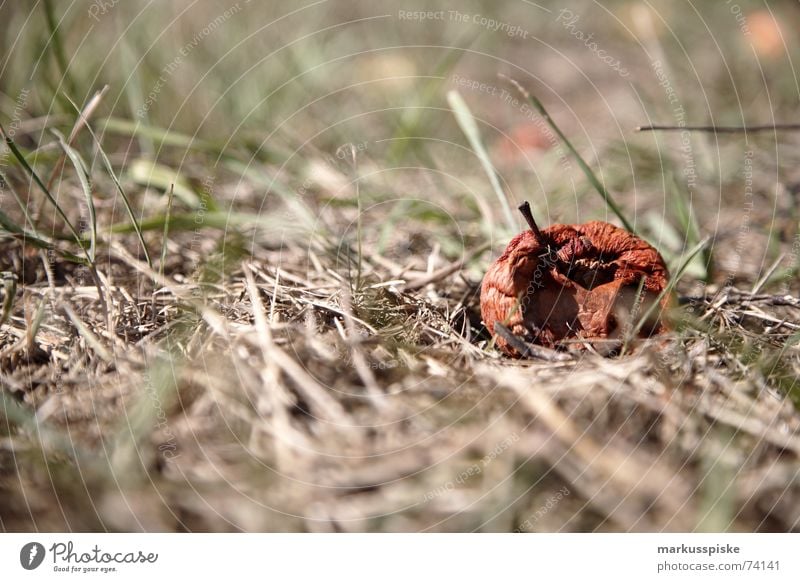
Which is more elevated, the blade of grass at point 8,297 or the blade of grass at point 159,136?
the blade of grass at point 159,136

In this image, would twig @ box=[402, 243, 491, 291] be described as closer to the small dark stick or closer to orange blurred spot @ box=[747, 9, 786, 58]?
the small dark stick

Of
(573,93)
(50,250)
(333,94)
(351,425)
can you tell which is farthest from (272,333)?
(573,93)
